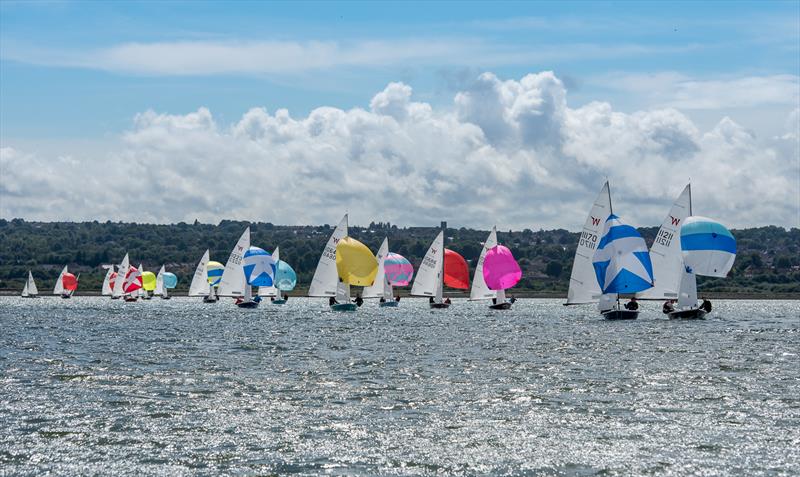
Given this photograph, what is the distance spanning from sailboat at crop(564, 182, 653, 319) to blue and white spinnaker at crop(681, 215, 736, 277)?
9.15 ft

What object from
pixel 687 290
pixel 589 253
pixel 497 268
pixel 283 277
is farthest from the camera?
pixel 283 277

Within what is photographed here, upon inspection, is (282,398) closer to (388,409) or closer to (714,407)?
(388,409)

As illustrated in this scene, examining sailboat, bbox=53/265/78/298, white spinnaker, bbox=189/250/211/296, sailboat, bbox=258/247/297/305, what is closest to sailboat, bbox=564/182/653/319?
sailboat, bbox=258/247/297/305

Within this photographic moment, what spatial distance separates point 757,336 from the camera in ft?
192

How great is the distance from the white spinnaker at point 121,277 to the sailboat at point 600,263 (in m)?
85.5

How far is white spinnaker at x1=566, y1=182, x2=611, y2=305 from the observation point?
76500 millimetres

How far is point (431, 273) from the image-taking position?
10344 centimetres

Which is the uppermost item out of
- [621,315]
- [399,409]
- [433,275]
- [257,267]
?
[257,267]

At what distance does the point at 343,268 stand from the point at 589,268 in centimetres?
1988

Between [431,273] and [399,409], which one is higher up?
[431,273]

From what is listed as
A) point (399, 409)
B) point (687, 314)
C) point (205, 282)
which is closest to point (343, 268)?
point (687, 314)

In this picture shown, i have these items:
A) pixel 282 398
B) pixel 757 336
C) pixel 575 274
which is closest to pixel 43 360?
pixel 282 398

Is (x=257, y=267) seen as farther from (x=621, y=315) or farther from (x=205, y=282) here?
(x=621, y=315)

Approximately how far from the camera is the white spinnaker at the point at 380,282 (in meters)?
104
